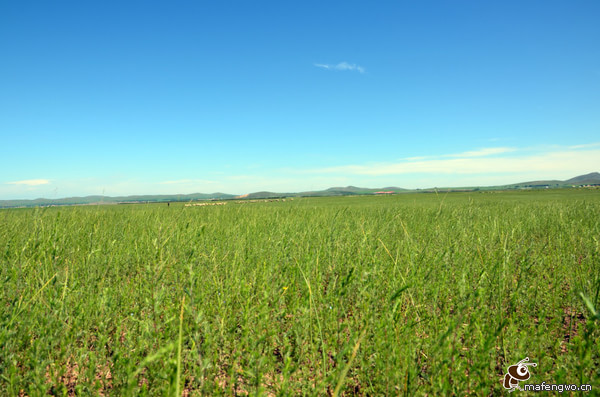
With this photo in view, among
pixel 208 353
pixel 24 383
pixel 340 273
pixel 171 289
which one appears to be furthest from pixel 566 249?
pixel 24 383

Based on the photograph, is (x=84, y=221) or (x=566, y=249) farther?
(x=84, y=221)

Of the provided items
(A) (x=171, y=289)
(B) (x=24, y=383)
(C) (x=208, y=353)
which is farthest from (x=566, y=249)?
(B) (x=24, y=383)

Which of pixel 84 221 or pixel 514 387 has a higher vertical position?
pixel 84 221

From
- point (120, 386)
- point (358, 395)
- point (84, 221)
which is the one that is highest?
point (84, 221)

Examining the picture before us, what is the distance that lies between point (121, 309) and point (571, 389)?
146 inches

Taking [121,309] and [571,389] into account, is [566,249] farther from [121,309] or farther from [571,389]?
[121,309]

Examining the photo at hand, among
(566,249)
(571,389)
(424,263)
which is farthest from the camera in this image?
(566,249)

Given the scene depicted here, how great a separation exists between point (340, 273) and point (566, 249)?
170 inches

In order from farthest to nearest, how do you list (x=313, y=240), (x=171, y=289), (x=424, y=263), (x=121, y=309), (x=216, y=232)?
(x=216, y=232)
(x=313, y=240)
(x=424, y=263)
(x=171, y=289)
(x=121, y=309)

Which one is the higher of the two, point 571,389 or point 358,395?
point 571,389

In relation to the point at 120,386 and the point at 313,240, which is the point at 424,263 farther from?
the point at 120,386

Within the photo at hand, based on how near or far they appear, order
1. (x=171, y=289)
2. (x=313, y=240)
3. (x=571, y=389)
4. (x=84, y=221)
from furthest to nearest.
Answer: (x=84, y=221) → (x=313, y=240) → (x=171, y=289) → (x=571, y=389)

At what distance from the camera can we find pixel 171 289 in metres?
3.53

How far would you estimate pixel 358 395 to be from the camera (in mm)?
2016
